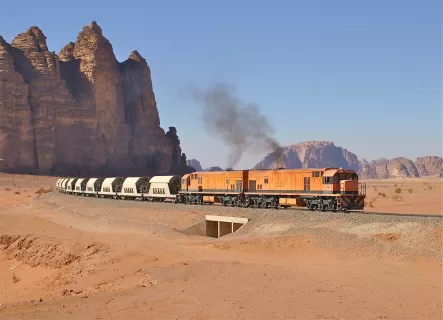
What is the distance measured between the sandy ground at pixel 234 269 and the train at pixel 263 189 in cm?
283

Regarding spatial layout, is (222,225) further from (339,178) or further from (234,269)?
(234,269)

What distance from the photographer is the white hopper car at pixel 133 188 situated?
44.5 metres

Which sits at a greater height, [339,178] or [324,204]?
[339,178]

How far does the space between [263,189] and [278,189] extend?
1.54 meters

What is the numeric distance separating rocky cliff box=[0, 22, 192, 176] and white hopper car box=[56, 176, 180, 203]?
47.7 meters

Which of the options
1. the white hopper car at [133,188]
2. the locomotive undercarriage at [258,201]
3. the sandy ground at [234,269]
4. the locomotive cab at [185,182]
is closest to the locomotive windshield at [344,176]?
the locomotive undercarriage at [258,201]

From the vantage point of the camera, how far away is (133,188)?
4988 centimetres

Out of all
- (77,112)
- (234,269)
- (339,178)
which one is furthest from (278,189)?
(77,112)

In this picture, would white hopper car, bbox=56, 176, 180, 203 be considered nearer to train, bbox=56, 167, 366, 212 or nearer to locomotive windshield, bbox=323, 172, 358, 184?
train, bbox=56, 167, 366, 212

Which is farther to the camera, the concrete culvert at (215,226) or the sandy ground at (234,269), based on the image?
the concrete culvert at (215,226)

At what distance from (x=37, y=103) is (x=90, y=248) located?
308 feet

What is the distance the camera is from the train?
29031 millimetres

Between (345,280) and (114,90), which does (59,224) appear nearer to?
(345,280)

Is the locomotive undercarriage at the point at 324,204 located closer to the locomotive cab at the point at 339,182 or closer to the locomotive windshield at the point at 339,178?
the locomotive cab at the point at 339,182
